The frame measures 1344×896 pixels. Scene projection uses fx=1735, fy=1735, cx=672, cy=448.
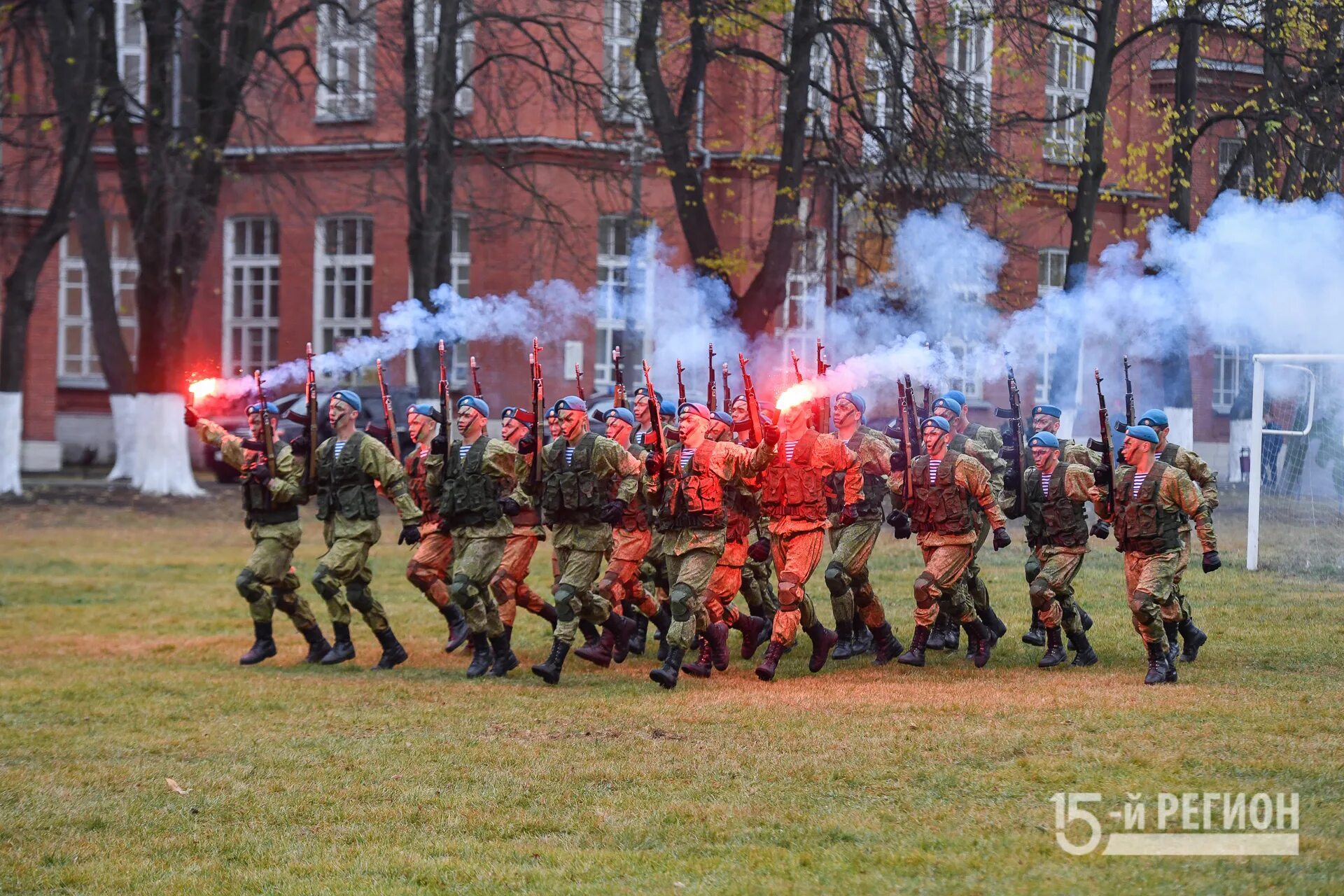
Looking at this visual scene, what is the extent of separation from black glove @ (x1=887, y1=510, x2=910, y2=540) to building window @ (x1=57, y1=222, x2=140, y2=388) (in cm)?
2618

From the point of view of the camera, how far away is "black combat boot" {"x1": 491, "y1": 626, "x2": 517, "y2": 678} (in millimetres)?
12773

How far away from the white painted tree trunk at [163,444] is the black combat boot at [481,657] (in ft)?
47.6

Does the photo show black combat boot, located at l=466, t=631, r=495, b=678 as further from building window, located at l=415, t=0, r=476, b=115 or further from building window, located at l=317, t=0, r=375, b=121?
building window, located at l=317, t=0, r=375, b=121

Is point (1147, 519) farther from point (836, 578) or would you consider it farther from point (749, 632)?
point (749, 632)

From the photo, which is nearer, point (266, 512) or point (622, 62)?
point (266, 512)

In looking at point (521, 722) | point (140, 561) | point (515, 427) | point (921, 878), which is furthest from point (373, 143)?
point (921, 878)

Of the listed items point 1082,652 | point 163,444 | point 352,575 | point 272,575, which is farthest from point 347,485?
point 163,444

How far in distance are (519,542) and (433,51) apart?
13.8 meters

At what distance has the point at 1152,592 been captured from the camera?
1137 cm

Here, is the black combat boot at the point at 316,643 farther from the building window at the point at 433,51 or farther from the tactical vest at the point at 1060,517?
the building window at the point at 433,51

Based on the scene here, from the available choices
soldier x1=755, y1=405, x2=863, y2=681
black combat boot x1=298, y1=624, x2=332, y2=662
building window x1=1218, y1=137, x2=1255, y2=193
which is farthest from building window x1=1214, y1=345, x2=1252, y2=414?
black combat boot x1=298, y1=624, x2=332, y2=662

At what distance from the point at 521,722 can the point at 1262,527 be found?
342 inches

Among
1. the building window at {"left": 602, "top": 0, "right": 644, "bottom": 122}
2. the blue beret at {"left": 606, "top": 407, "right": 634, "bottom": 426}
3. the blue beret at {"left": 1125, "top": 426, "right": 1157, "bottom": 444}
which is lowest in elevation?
the blue beret at {"left": 1125, "top": 426, "right": 1157, "bottom": 444}

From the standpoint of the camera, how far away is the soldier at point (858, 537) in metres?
12.7
